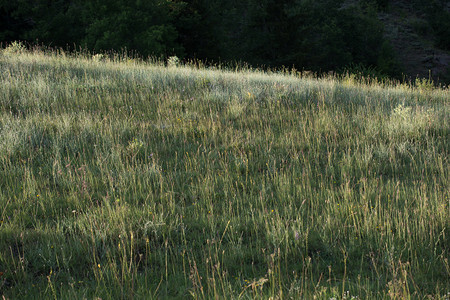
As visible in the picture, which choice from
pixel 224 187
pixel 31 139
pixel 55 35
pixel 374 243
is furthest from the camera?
pixel 55 35

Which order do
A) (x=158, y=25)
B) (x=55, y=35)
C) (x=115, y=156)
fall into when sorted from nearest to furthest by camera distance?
(x=115, y=156)
(x=158, y=25)
(x=55, y=35)

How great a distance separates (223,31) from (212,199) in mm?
29868

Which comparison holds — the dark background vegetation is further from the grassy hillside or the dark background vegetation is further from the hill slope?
the grassy hillside

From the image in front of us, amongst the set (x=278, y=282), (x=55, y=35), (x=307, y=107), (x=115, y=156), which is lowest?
(x=278, y=282)

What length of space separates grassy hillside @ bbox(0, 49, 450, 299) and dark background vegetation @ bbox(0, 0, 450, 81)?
1605cm

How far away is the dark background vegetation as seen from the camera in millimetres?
26812

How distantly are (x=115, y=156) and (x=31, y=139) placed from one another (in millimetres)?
1462

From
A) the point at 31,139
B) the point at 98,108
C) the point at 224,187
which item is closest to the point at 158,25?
the point at 98,108

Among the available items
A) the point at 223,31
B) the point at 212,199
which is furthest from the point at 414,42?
the point at 212,199

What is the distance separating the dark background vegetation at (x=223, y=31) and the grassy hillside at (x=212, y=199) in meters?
16.1

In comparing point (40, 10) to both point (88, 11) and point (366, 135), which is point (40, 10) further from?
point (366, 135)

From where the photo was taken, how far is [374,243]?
3.31 metres

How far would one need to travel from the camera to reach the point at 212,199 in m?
4.22

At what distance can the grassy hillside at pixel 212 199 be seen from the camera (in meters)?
2.83
